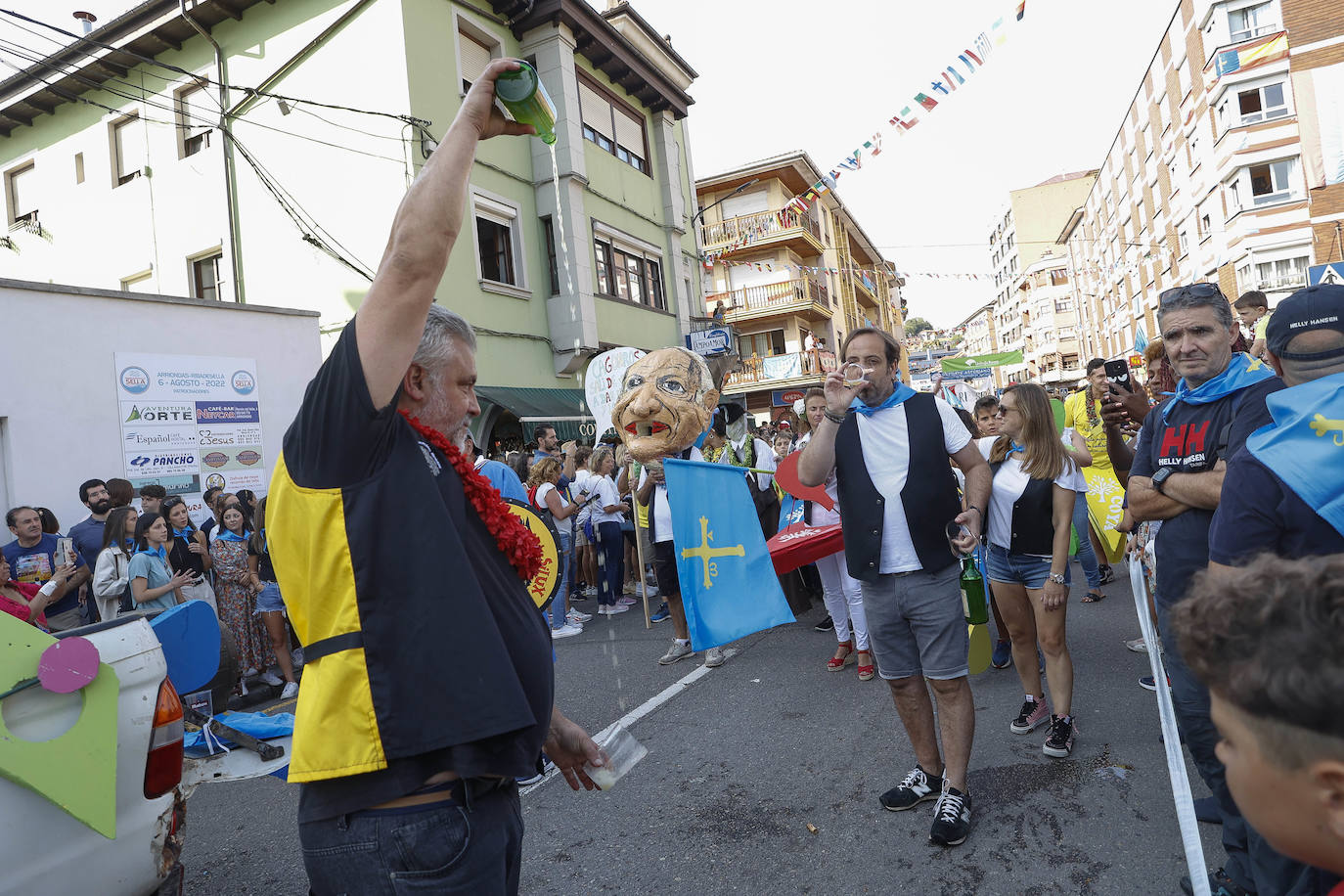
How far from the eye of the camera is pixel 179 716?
2756 millimetres

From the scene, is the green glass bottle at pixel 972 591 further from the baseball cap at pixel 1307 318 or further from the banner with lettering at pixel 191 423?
the banner with lettering at pixel 191 423

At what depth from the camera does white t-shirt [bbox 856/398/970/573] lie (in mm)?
3650

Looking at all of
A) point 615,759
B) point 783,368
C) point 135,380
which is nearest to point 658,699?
point 615,759

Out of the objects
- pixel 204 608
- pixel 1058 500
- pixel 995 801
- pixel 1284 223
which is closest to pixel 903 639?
pixel 995 801

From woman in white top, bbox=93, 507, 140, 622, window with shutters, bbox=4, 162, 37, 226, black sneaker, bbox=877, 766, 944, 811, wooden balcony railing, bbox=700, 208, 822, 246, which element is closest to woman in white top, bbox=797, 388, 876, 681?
black sneaker, bbox=877, 766, 944, 811

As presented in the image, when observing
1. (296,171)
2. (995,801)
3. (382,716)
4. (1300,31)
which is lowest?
(995,801)

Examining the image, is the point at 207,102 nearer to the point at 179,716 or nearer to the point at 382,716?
the point at 179,716

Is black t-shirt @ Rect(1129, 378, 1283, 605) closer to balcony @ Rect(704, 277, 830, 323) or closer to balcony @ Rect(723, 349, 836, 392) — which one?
balcony @ Rect(723, 349, 836, 392)

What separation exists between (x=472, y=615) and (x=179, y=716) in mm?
1770

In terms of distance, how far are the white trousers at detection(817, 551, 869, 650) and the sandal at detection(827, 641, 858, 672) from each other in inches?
1.7

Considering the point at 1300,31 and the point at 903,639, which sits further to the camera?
the point at 1300,31

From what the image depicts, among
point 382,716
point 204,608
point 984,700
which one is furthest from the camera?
point 984,700

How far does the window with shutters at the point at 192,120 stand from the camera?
15.9 metres

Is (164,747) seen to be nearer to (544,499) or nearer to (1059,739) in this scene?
(1059,739)
